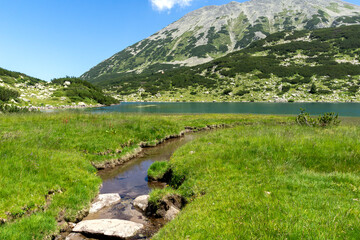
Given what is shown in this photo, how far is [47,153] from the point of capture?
43.9 ft

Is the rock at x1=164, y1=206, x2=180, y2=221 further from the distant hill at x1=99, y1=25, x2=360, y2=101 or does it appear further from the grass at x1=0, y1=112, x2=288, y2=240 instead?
the distant hill at x1=99, y1=25, x2=360, y2=101

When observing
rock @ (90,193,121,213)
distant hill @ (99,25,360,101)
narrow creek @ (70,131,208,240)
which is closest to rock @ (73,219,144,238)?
narrow creek @ (70,131,208,240)

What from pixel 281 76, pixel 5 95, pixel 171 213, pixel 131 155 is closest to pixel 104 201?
pixel 171 213

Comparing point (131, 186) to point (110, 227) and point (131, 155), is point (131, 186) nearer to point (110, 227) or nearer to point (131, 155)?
point (110, 227)

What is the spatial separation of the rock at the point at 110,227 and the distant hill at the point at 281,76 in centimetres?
12703

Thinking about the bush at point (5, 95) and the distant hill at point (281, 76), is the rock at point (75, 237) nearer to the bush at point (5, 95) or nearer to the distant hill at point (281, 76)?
the bush at point (5, 95)

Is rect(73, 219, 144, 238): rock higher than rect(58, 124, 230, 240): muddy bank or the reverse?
higher

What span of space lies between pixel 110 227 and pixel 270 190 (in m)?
7.07

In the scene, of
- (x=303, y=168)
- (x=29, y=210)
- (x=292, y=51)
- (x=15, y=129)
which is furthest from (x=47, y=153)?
(x=292, y=51)

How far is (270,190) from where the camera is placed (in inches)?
331

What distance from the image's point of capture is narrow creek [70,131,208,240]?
9.32 m

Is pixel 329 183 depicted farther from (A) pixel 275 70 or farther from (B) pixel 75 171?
(A) pixel 275 70

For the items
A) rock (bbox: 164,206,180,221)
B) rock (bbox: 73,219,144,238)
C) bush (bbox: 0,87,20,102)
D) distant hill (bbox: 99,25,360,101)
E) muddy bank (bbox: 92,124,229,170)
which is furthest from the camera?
distant hill (bbox: 99,25,360,101)

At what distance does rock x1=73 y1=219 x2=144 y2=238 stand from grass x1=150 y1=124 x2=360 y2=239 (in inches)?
74.9
